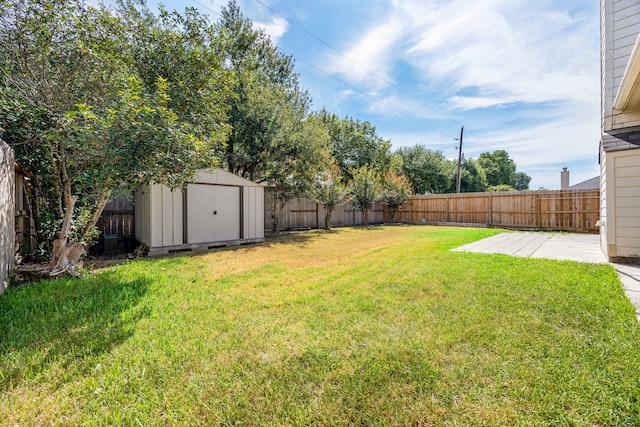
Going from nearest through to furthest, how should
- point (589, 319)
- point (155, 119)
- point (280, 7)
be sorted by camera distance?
1. point (589, 319)
2. point (155, 119)
3. point (280, 7)

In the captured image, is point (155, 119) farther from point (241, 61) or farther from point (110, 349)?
point (241, 61)

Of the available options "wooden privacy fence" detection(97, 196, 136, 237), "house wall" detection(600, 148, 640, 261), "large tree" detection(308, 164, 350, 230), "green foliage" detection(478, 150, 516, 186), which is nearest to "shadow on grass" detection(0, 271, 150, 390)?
"wooden privacy fence" detection(97, 196, 136, 237)

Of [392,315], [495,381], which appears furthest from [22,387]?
[495,381]

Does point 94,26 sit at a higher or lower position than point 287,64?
lower

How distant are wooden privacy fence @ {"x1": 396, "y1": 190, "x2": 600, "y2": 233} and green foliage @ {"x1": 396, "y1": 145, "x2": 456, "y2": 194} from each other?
30.6ft

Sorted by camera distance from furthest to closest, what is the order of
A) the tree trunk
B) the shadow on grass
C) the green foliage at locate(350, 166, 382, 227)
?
the green foliage at locate(350, 166, 382, 227) → the tree trunk → the shadow on grass

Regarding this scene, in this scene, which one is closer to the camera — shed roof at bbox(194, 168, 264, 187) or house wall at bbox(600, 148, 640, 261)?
house wall at bbox(600, 148, 640, 261)

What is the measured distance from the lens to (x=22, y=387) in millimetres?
1616

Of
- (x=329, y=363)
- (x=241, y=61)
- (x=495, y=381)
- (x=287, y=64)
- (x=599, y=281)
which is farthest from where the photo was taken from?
(x=287, y=64)

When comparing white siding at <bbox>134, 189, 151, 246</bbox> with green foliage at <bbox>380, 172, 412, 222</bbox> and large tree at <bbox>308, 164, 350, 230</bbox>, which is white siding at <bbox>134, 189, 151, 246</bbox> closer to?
large tree at <bbox>308, 164, 350, 230</bbox>

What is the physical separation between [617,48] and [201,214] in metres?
8.92

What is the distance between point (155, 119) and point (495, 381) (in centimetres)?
446

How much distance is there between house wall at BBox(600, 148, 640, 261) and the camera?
4.24 meters

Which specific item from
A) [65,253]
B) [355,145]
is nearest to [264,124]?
[65,253]
